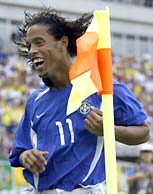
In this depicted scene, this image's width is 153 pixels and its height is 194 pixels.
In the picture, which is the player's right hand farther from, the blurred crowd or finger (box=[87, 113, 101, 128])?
the blurred crowd

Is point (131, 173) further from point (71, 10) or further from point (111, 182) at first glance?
point (71, 10)

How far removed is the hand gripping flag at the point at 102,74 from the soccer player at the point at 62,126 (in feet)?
1.38

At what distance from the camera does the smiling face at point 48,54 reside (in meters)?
4.73

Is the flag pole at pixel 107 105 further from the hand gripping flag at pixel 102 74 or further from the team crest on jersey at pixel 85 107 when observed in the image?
the team crest on jersey at pixel 85 107

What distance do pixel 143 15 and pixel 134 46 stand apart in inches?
103

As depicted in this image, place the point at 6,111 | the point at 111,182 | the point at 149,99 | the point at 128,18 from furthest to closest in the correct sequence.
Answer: the point at 128,18
the point at 149,99
the point at 6,111
the point at 111,182

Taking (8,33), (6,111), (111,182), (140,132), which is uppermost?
(8,33)

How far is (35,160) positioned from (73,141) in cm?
26

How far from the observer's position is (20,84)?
20609 mm

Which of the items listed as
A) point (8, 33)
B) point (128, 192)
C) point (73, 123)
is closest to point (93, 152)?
point (73, 123)

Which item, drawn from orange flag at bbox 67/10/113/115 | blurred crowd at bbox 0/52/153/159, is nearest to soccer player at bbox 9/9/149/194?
orange flag at bbox 67/10/113/115

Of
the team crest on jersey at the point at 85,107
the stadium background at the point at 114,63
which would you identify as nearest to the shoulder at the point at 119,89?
the team crest on jersey at the point at 85,107

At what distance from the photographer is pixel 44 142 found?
16.0ft

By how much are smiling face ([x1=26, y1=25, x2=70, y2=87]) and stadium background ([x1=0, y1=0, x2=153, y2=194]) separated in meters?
4.60
